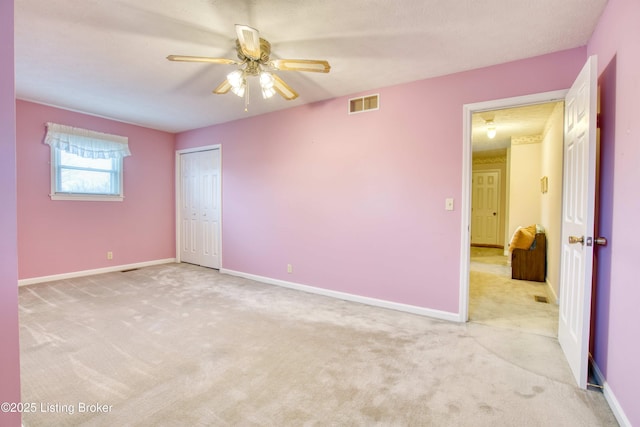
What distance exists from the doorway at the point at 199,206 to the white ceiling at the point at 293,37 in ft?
6.23

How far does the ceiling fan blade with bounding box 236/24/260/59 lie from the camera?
1.87 metres

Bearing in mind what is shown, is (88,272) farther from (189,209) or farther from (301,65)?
(301,65)

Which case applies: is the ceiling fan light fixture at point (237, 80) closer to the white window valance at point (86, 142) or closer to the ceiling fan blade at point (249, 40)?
the ceiling fan blade at point (249, 40)

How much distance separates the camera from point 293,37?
2.35m

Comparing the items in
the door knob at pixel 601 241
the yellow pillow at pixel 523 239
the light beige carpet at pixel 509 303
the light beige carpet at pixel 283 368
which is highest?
the door knob at pixel 601 241

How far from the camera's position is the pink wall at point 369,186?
9.72 ft

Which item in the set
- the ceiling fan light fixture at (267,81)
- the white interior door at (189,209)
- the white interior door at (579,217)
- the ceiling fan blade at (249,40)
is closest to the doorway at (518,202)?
the white interior door at (579,217)

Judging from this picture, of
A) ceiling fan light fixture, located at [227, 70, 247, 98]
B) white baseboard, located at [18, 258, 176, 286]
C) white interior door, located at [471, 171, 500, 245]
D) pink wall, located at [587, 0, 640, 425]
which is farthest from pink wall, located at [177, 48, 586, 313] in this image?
white interior door, located at [471, 171, 500, 245]

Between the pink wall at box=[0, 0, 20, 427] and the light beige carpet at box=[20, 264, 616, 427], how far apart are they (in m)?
0.45

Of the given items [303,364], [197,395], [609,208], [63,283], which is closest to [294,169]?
[303,364]

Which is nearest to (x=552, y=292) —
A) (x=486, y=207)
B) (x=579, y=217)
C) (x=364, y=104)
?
(x=579, y=217)

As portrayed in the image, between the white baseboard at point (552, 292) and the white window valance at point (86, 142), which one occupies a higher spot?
the white window valance at point (86, 142)

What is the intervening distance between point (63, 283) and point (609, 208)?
5888 mm

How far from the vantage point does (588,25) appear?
84.3 inches
